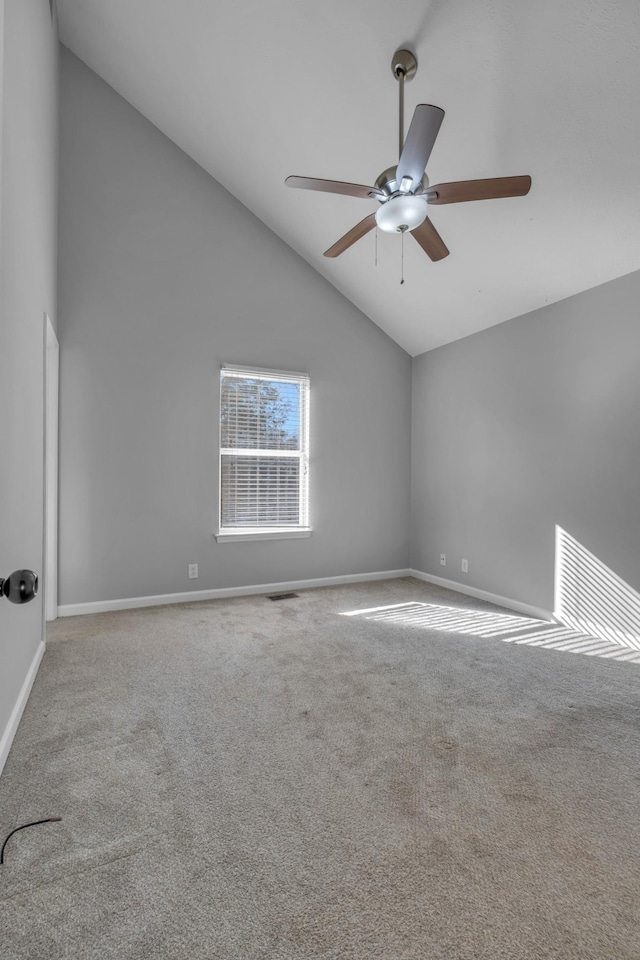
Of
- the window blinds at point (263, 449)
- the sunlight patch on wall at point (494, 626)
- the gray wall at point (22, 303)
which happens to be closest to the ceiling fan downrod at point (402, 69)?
the gray wall at point (22, 303)

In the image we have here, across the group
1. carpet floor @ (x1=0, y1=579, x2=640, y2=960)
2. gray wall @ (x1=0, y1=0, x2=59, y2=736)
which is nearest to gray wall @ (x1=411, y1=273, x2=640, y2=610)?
carpet floor @ (x1=0, y1=579, x2=640, y2=960)

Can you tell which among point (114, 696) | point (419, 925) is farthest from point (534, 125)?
point (114, 696)

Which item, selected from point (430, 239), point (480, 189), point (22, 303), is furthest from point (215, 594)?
point (480, 189)

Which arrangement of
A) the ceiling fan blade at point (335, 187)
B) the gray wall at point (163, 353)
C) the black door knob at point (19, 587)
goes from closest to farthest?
the black door knob at point (19, 587) → the ceiling fan blade at point (335, 187) → the gray wall at point (163, 353)

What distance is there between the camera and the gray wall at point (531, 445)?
10.3ft

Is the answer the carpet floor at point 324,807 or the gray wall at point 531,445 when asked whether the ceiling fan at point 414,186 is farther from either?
the carpet floor at point 324,807

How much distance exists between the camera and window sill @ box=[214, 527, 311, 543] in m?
4.19

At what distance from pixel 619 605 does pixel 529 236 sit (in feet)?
8.29

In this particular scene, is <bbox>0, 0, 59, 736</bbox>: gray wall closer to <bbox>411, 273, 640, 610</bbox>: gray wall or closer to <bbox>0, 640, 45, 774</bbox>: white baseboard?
<bbox>0, 640, 45, 774</bbox>: white baseboard

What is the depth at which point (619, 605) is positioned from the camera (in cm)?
313

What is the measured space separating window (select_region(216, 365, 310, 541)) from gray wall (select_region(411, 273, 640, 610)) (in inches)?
53.2

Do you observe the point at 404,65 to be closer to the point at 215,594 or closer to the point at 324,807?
the point at 324,807

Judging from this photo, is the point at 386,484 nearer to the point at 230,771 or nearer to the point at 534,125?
the point at 534,125

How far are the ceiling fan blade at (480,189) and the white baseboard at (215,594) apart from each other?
10.9 feet
